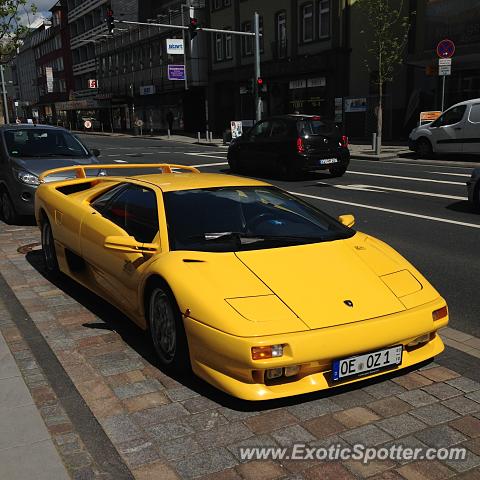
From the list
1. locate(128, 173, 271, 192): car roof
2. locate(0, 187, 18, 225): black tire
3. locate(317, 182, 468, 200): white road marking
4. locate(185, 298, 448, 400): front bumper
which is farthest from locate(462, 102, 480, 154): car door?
locate(185, 298, 448, 400): front bumper

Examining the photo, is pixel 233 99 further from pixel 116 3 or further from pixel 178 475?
pixel 178 475

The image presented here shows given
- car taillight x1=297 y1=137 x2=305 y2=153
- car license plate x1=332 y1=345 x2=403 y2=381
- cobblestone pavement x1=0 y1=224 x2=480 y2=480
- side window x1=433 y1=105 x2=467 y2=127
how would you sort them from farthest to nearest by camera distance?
1. side window x1=433 y1=105 x2=467 y2=127
2. car taillight x1=297 y1=137 x2=305 y2=153
3. car license plate x1=332 y1=345 x2=403 y2=381
4. cobblestone pavement x1=0 y1=224 x2=480 y2=480

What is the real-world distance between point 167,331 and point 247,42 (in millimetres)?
37512

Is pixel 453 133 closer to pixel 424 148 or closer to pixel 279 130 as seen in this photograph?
pixel 424 148

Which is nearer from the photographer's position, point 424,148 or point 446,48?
point 446,48

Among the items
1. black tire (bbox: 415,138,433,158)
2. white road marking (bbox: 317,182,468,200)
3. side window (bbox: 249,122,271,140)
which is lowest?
white road marking (bbox: 317,182,468,200)

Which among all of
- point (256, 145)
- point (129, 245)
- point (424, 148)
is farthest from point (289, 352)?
point (424, 148)

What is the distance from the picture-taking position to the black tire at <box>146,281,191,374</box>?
3555 mm

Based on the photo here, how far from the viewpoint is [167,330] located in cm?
375

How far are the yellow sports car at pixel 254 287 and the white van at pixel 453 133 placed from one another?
15.3 meters

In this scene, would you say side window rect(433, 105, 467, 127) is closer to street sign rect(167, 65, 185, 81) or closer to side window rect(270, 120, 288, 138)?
side window rect(270, 120, 288, 138)

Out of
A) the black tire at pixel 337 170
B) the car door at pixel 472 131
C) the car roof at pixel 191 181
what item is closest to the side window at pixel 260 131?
the black tire at pixel 337 170

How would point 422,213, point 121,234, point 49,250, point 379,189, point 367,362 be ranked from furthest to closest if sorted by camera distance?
point 379,189 → point 422,213 → point 49,250 → point 121,234 → point 367,362

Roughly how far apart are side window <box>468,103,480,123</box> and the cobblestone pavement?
51.2ft
